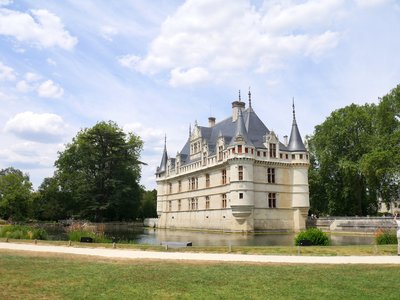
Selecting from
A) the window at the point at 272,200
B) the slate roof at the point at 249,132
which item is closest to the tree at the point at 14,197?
the slate roof at the point at 249,132

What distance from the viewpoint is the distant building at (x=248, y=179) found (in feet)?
130

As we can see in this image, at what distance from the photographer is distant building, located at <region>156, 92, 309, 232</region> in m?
39.6

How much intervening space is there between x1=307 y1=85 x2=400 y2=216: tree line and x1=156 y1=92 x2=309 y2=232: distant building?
21.2 feet

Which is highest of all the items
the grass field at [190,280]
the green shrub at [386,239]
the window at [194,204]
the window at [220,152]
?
the window at [220,152]

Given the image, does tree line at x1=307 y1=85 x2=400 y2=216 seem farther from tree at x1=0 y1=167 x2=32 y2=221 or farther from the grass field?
tree at x1=0 y1=167 x2=32 y2=221

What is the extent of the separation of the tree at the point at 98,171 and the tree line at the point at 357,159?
82.5 feet

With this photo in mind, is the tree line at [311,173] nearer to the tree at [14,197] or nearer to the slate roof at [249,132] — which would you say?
the tree at [14,197]

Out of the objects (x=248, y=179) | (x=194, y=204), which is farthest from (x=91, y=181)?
(x=248, y=179)

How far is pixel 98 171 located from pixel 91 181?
2.26 m

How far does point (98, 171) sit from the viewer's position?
57.1 metres

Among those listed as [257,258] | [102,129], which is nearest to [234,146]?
[102,129]

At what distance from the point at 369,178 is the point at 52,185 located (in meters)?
41.5

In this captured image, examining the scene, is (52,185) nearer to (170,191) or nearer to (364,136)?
(170,191)

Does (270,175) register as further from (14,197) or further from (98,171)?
(14,197)
